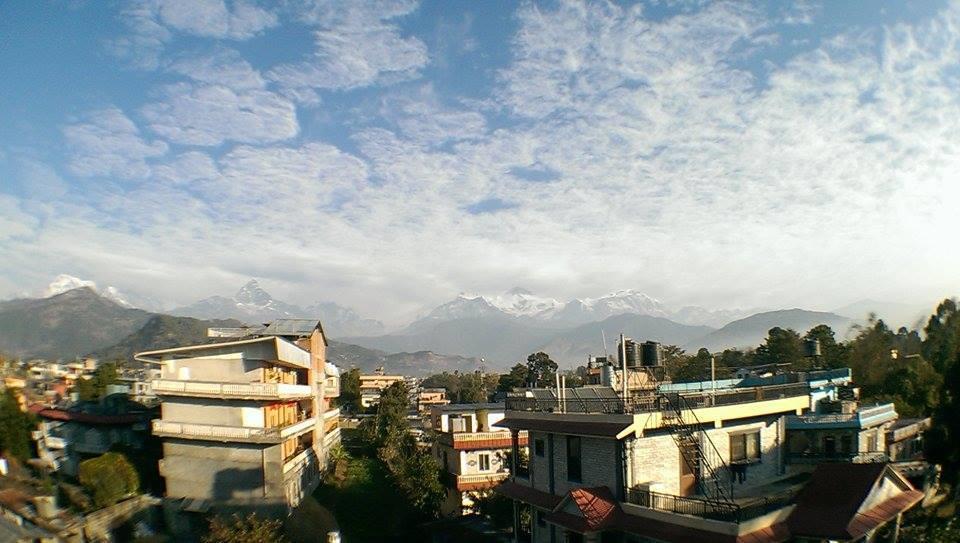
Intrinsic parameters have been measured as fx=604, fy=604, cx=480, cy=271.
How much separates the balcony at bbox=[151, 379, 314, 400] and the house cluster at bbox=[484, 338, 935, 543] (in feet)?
42.8

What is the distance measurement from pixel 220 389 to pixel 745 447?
26318mm

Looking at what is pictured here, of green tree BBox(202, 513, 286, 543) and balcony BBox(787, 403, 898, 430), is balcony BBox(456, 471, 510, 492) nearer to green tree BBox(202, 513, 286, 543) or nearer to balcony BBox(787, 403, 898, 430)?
green tree BBox(202, 513, 286, 543)

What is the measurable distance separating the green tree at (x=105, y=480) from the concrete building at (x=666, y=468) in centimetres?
2137

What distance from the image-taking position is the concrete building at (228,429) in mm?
32344

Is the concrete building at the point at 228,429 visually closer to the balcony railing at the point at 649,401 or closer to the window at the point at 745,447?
the balcony railing at the point at 649,401

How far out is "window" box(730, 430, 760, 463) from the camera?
79.7ft

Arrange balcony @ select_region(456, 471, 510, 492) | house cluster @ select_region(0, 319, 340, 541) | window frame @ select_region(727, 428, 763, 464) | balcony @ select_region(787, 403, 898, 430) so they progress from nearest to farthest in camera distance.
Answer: window frame @ select_region(727, 428, 763, 464), balcony @ select_region(787, 403, 898, 430), house cluster @ select_region(0, 319, 340, 541), balcony @ select_region(456, 471, 510, 492)

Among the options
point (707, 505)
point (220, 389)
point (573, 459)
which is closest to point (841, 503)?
point (707, 505)

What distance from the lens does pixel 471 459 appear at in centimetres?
4219

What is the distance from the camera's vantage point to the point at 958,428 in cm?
2911

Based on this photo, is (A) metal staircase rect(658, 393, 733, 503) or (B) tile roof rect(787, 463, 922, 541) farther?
(A) metal staircase rect(658, 393, 733, 503)

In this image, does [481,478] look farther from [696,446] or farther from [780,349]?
[780,349]

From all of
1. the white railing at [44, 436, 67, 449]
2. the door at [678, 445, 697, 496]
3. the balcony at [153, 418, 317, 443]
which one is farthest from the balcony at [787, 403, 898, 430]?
the white railing at [44, 436, 67, 449]

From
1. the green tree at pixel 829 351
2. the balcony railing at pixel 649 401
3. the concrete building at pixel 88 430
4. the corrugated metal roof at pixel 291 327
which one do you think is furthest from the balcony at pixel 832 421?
the concrete building at pixel 88 430
